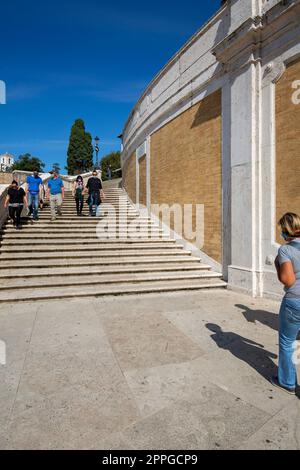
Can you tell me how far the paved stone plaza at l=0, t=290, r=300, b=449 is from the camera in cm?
232

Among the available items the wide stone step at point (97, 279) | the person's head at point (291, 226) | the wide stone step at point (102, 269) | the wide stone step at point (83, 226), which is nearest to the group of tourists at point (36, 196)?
the wide stone step at point (83, 226)

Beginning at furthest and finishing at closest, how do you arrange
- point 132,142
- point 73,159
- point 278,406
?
point 73,159 < point 132,142 < point 278,406

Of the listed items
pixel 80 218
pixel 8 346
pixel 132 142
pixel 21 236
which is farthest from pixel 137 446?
pixel 132 142

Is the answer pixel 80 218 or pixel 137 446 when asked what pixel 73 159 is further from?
pixel 137 446

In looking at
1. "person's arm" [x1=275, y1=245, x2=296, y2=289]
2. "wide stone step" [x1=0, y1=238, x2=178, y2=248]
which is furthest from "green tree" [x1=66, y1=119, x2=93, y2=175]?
"person's arm" [x1=275, y1=245, x2=296, y2=289]

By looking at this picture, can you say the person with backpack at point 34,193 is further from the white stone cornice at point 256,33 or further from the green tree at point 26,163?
the green tree at point 26,163

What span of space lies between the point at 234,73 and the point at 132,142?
9.38 meters

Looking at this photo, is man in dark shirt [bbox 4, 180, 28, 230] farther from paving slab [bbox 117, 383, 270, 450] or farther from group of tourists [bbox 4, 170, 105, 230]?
paving slab [bbox 117, 383, 270, 450]

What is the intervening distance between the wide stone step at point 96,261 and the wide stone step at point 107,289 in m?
0.99

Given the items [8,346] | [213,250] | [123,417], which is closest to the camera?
[123,417]

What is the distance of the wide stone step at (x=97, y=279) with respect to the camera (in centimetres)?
664

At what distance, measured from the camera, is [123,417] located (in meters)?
2.53

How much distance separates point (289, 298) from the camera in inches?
110

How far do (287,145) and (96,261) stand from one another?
5.29 meters
